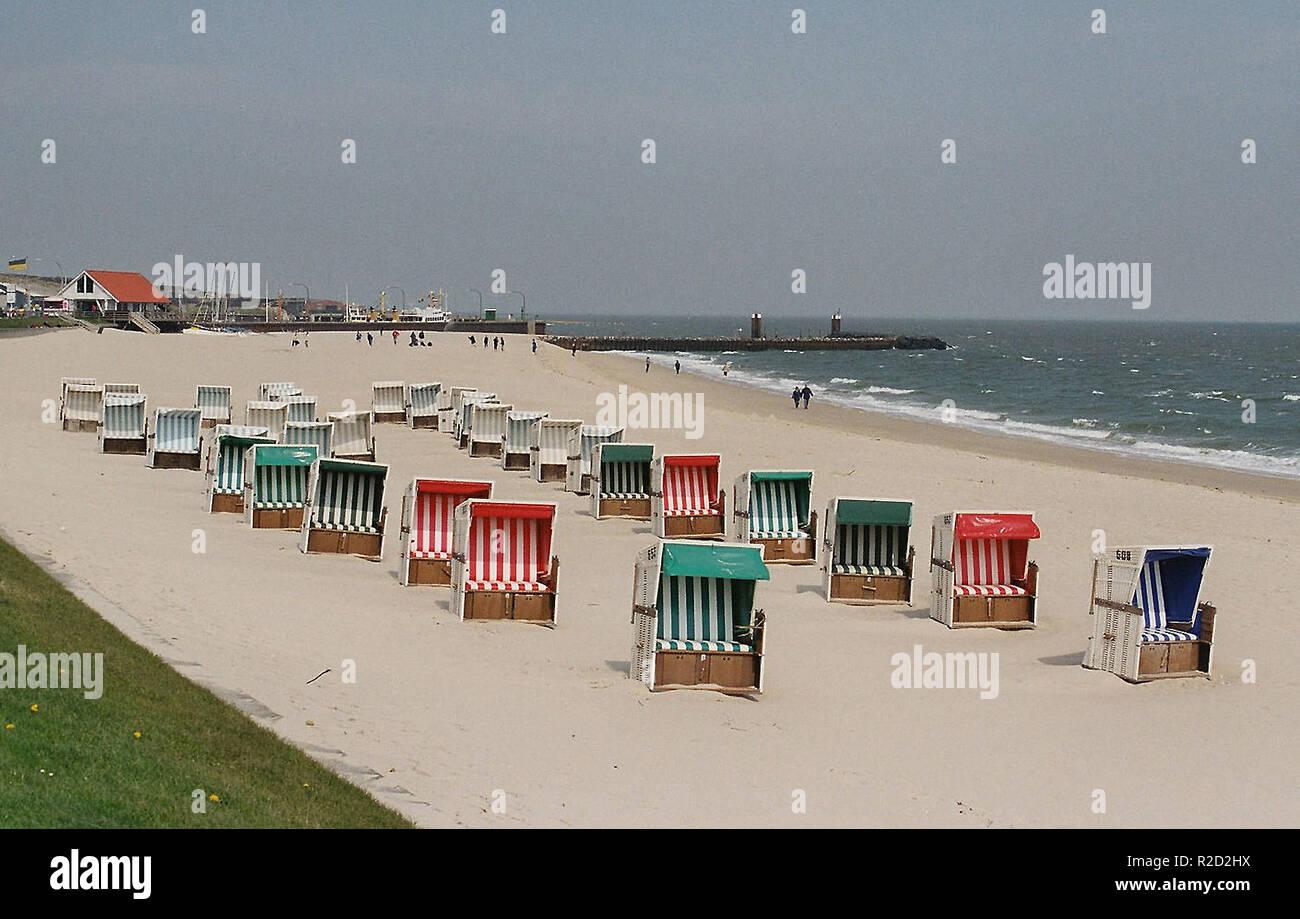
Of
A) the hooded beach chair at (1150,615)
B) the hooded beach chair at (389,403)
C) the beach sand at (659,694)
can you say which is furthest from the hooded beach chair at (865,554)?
the hooded beach chair at (389,403)

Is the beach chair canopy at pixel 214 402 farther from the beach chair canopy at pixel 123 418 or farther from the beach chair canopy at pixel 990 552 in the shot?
the beach chair canopy at pixel 990 552

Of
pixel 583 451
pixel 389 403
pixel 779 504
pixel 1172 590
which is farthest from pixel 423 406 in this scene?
pixel 1172 590

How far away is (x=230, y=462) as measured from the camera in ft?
66.2

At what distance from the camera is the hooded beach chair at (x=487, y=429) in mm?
29797

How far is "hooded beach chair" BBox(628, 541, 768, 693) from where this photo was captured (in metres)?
11.8

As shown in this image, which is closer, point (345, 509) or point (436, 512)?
point (436, 512)

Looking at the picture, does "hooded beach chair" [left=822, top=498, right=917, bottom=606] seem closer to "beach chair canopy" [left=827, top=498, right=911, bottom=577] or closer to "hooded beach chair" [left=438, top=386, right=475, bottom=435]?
"beach chair canopy" [left=827, top=498, right=911, bottom=577]

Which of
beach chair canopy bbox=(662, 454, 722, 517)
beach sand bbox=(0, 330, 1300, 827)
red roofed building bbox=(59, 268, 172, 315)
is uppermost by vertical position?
red roofed building bbox=(59, 268, 172, 315)

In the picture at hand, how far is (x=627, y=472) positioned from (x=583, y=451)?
2.88m

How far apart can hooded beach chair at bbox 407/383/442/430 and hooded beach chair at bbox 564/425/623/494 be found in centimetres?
1243

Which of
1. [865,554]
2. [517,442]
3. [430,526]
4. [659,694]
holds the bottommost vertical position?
[659,694]

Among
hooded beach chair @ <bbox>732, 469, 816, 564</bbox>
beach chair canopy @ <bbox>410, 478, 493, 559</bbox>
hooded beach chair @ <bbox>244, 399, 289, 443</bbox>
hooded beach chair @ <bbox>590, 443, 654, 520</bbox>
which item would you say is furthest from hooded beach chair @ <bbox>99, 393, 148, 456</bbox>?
hooded beach chair @ <bbox>732, 469, 816, 564</bbox>

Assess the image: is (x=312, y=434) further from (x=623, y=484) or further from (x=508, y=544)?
(x=508, y=544)

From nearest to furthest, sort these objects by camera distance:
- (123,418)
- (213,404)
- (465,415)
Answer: (123,418) < (465,415) < (213,404)
